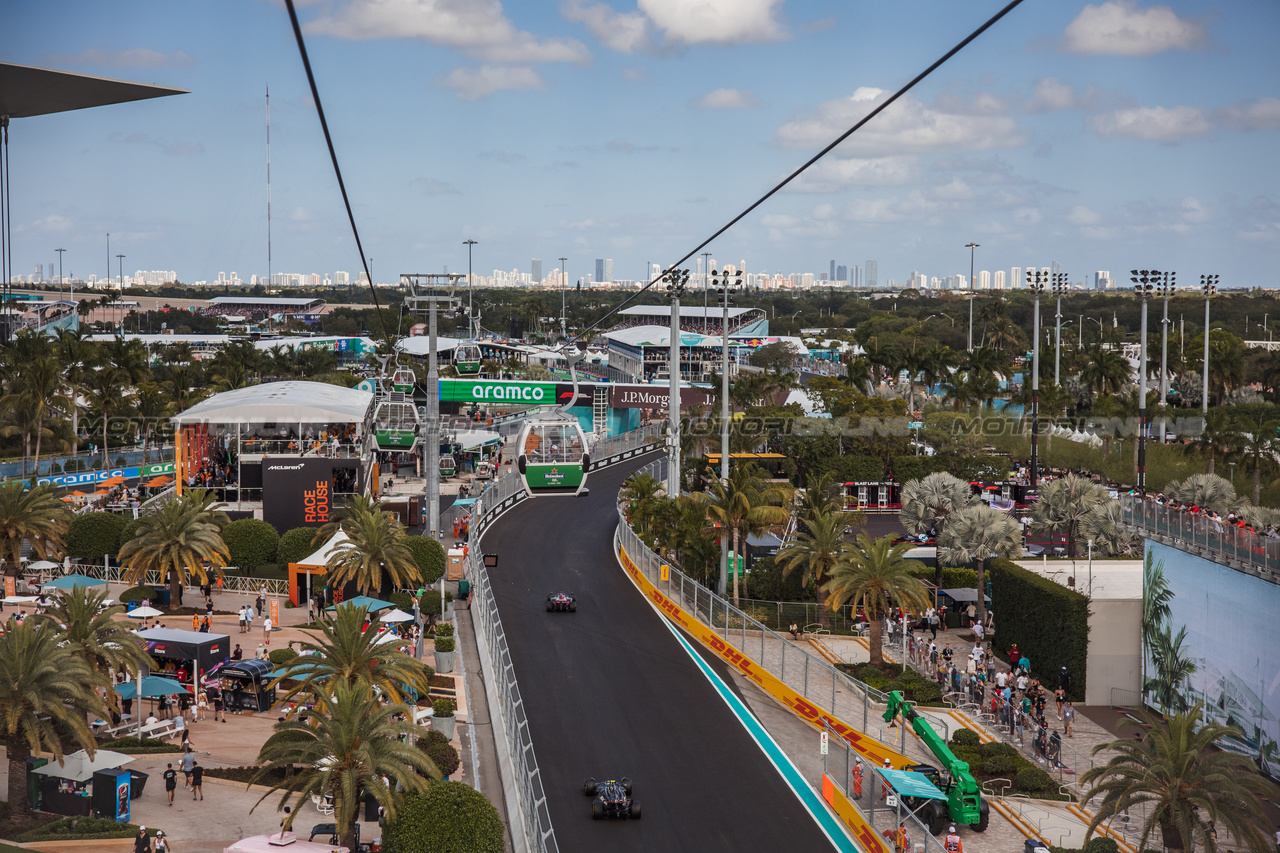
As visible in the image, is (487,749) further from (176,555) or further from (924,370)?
(924,370)

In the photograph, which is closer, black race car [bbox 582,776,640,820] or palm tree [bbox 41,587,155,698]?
black race car [bbox 582,776,640,820]

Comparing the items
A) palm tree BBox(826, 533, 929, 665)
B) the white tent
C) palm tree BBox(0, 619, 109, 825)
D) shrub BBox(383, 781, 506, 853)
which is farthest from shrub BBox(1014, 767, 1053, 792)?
the white tent

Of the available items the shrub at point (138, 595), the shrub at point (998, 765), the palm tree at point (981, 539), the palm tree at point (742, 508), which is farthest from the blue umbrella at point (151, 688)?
the palm tree at point (981, 539)

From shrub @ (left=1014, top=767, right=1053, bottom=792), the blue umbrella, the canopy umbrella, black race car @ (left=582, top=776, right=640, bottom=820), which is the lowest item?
shrub @ (left=1014, top=767, right=1053, bottom=792)

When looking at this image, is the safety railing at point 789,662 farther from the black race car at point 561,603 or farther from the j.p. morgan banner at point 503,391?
the j.p. morgan banner at point 503,391

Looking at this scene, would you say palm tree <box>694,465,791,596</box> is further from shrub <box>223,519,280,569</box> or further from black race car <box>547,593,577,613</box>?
shrub <box>223,519,280,569</box>

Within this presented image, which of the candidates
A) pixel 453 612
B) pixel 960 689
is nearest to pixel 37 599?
pixel 453 612
